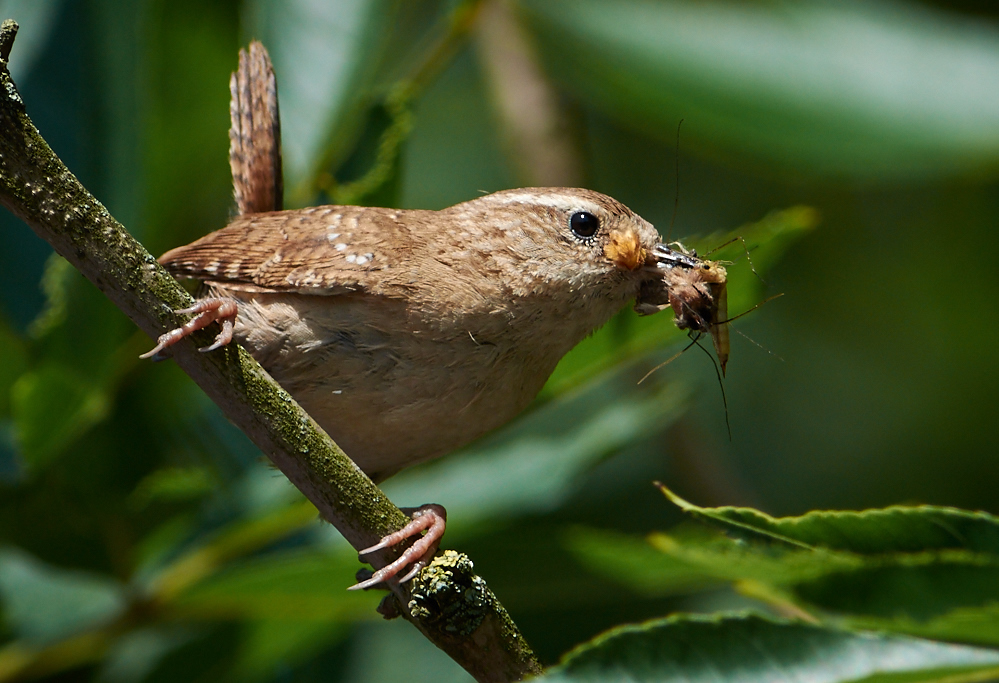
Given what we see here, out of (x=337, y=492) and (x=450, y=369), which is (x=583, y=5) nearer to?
(x=450, y=369)

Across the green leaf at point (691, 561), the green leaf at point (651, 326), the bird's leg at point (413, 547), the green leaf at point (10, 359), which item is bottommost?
the bird's leg at point (413, 547)

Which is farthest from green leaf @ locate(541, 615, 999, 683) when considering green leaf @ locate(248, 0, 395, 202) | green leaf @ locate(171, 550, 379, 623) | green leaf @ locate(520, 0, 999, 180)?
green leaf @ locate(520, 0, 999, 180)

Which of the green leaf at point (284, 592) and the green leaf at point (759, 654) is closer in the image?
the green leaf at point (759, 654)

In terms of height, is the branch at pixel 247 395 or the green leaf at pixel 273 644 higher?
the branch at pixel 247 395

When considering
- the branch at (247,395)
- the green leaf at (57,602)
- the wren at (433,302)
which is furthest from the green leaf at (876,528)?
the green leaf at (57,602)

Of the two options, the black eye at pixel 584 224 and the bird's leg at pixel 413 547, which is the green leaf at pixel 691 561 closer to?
the bird's leg at pixel 413 547

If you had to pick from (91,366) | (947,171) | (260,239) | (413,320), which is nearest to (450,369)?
(413,320)

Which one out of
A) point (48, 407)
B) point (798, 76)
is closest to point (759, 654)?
point (48, 407)

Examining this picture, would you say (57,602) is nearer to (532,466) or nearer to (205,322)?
(205,322)
